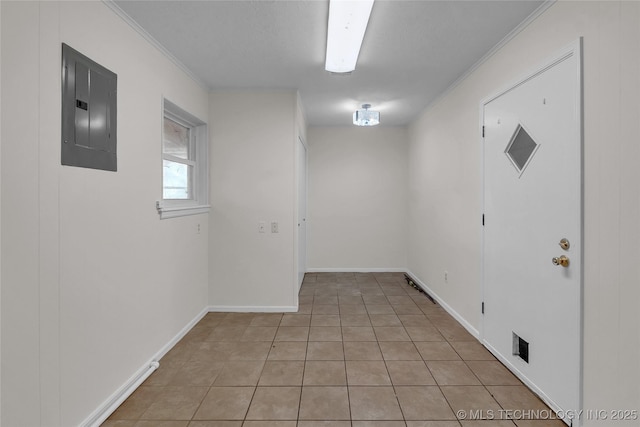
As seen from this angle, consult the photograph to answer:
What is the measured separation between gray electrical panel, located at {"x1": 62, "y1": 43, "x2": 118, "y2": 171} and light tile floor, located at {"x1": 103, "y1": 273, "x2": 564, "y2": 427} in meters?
1.55

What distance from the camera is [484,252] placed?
2643 mm

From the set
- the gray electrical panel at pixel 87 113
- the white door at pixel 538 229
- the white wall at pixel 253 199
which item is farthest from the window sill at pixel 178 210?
the white door at pixel 538 229

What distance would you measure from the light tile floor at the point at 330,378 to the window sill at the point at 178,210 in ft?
3.81

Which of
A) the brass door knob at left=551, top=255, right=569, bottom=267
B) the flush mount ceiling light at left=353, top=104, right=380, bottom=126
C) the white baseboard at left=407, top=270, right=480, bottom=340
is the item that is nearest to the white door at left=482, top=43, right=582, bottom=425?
the brass door knob at left=551, top=255, right=569, bottom=267

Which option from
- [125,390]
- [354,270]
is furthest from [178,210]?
[354,270]

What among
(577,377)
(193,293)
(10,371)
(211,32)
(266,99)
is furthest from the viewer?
(266,99)

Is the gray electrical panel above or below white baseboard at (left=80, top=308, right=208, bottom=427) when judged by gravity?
above

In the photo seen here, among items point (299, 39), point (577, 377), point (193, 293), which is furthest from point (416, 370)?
point (299, 39)

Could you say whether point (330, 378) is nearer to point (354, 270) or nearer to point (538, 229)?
Answer: point (538, 229)

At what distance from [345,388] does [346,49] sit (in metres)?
2.49

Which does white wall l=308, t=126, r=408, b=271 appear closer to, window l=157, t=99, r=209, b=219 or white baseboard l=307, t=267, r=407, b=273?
white baseboard l=307, t=267, r=407, b=273

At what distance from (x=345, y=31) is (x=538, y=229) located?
73.0 inches

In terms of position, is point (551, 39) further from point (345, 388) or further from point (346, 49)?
point (345, 388)

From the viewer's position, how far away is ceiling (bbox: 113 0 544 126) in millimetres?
1970
